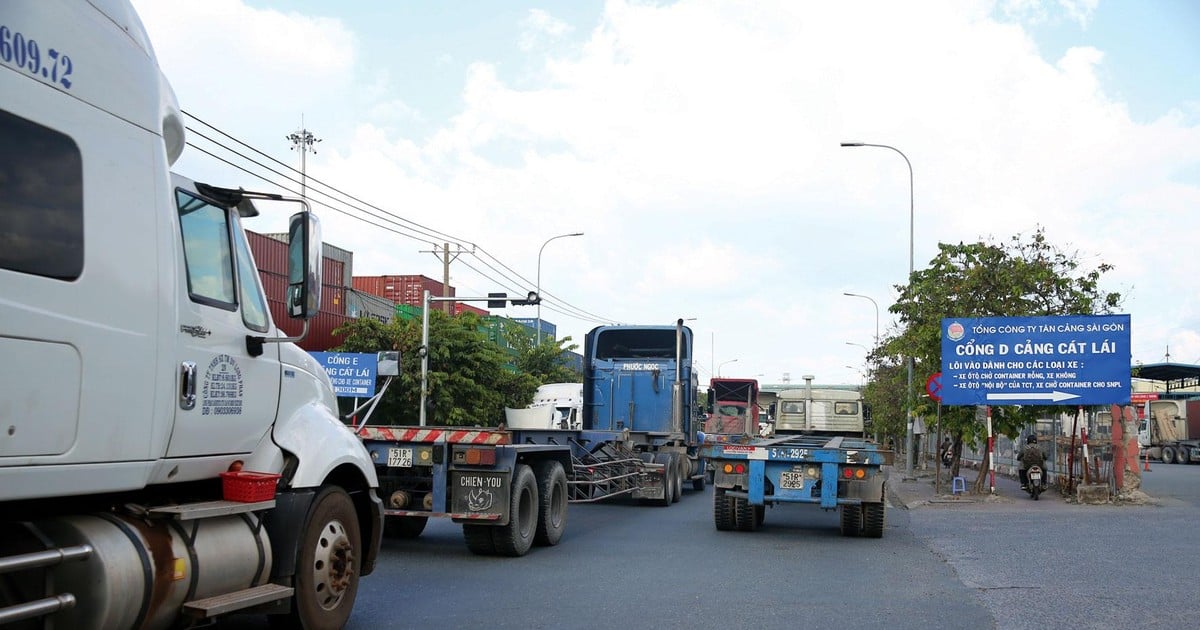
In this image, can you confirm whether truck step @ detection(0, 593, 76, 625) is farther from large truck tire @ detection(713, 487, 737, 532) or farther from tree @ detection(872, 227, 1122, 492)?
tree @ detection(872, 227, 1122, 492)

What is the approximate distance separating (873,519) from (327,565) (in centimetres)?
918

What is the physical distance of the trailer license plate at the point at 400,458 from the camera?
1113 centimetres

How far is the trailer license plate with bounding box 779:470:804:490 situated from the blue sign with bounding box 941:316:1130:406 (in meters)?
9.10

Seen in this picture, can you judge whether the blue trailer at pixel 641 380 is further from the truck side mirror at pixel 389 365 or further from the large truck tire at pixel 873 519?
the truck side mirror at pixel 389 365

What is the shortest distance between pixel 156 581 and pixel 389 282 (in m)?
56.5

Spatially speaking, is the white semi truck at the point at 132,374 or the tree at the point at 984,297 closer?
the white semi truck at the point at 132,374

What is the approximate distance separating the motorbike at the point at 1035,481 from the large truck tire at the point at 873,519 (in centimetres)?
868

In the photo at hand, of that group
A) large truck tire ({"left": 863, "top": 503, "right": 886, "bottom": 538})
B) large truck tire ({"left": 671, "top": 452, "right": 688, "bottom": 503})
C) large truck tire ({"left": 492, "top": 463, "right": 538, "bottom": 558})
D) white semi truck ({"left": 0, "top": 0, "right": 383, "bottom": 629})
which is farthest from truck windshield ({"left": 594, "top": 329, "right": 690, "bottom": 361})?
white semi truck ({"left": 0, "top": 0, "right": 383, "bottom": 629})

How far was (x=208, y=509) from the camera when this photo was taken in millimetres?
5543

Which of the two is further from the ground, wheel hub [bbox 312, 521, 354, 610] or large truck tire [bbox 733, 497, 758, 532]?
wheel hub [bbox 312, 521, 354, 610]

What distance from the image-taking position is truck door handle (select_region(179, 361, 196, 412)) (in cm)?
550

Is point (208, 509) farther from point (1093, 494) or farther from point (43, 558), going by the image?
point (1093, 494)

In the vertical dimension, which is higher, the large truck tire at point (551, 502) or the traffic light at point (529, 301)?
the traffic light at point (529, 301)

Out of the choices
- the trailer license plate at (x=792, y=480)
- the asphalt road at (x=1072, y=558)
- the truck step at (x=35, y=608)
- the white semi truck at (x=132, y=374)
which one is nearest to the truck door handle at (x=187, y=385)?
the white semi truck at (x=132, y=374)
